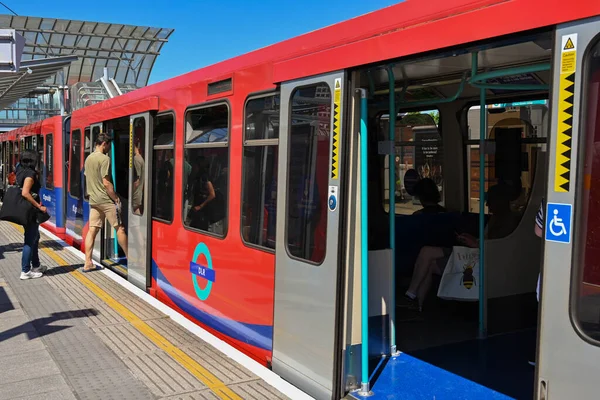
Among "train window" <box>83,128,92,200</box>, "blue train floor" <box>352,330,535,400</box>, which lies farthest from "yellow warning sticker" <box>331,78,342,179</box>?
"train window" <box>83,128,92,200</box>

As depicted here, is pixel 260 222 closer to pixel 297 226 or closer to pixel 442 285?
pixel 297 226

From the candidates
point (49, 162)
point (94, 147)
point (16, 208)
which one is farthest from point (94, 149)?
point (49, 162)

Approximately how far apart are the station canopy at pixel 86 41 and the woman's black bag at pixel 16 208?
60.9ft

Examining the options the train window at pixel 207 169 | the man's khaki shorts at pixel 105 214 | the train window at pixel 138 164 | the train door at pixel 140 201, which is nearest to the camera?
the train window at pixel 207 169

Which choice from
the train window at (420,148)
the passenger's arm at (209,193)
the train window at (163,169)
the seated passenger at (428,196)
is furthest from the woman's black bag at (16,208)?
the seated passenger at (428,196)

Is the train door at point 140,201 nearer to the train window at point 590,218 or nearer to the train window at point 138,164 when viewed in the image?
the train window at point 138,164

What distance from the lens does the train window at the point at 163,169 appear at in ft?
20.4

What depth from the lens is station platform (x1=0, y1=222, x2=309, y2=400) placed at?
4.09 meters

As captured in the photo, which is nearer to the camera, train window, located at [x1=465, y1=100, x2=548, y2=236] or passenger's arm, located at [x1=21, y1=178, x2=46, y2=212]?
train window, located at [x1=465, y1=100, x2=548, y2=236]

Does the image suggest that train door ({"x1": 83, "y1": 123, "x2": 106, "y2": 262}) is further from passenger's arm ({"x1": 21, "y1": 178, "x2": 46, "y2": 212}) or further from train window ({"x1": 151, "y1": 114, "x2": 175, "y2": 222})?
train window ({"x1": 151, "y1": 114, "x2": 175, "y2": 222})

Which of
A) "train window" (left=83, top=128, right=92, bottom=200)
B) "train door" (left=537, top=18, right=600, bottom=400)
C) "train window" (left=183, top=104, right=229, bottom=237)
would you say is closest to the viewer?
"train door" (left=537, top=18, right=600, bottom=400)

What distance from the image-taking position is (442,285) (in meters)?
5.25

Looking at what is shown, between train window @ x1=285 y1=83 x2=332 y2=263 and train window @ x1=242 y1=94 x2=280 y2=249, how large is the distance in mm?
293

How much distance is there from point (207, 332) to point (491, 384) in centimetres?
262
